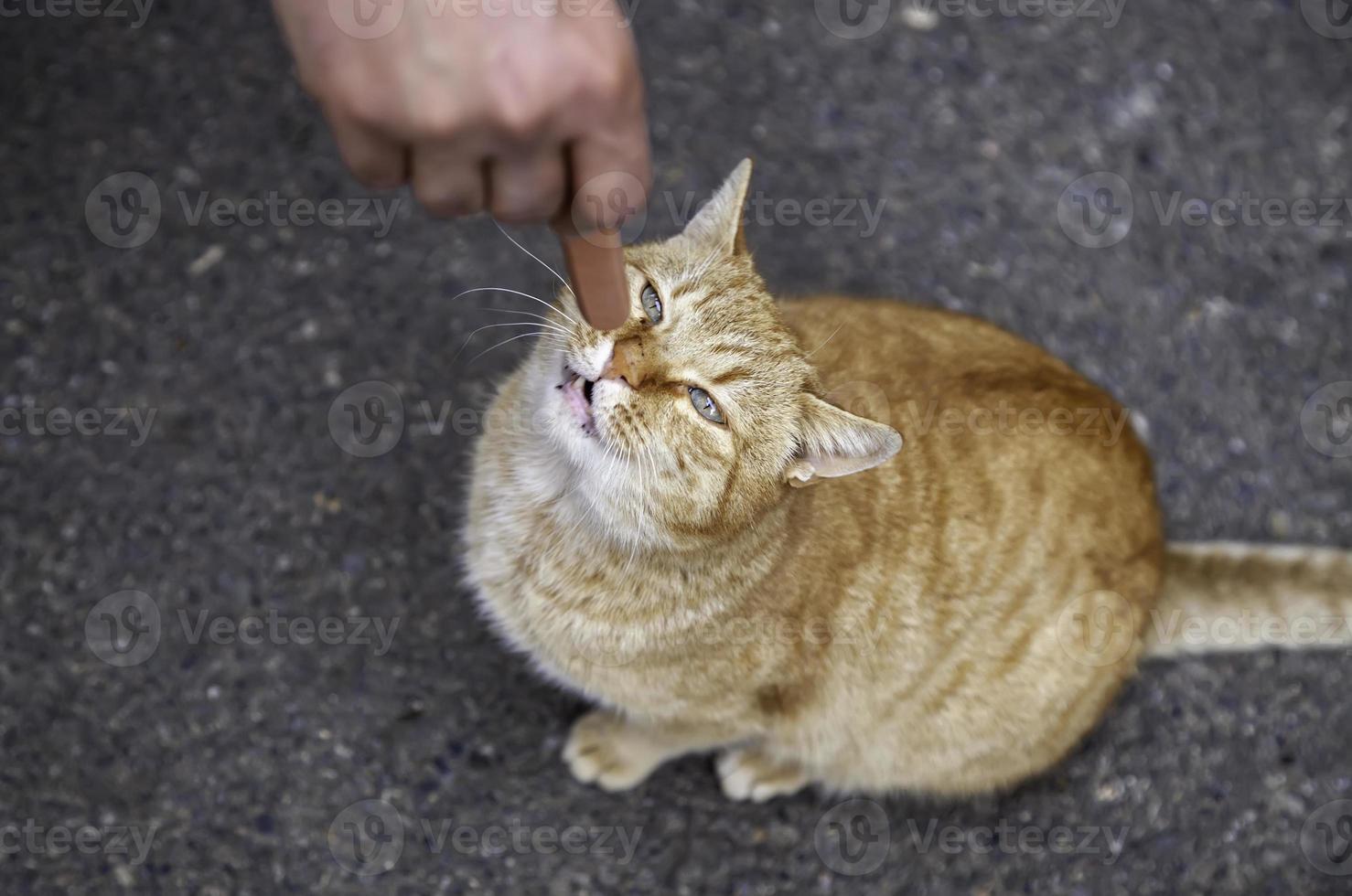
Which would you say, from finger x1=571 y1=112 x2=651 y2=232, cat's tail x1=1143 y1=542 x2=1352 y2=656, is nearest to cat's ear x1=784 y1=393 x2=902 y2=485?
finger x1=571 y1=112 x2=651 y2=232

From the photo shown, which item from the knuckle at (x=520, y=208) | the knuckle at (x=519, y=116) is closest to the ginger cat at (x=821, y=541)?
the knuckle at (x=520, y=208)

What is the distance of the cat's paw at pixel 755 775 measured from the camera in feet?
11.0

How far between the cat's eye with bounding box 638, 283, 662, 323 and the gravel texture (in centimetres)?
141

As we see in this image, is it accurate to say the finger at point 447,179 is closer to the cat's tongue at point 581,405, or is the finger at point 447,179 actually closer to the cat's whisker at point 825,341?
the cat's tongue at point 581,405

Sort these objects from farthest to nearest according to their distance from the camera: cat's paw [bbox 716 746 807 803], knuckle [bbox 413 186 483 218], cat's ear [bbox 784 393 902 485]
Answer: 1. cat's paw [bbox 716 746 807 803]
2. cat's ear [bbox 784 393 902 485]
3. knuckle [bbox 413 186 483 218]

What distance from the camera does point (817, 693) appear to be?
2.95 metres

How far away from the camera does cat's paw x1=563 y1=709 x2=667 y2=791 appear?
3.27m

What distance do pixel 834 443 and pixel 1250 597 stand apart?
5.48ft

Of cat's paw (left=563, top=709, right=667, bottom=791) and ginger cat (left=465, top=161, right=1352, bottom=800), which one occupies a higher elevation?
ginger cat (left=465, top=161, right=1352, bottom=800)

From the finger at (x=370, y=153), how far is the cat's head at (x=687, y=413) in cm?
91

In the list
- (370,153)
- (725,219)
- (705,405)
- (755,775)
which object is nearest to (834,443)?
(705,405)

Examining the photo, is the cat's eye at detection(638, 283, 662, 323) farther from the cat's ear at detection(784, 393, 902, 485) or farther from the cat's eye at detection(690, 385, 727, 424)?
the cat's ear at detection(784, 393, 902, 485)

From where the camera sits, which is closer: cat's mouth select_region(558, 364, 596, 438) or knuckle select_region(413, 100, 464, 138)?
knuckle select_region(413, 100, 464, 138)

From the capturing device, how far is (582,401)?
2.37 metres
